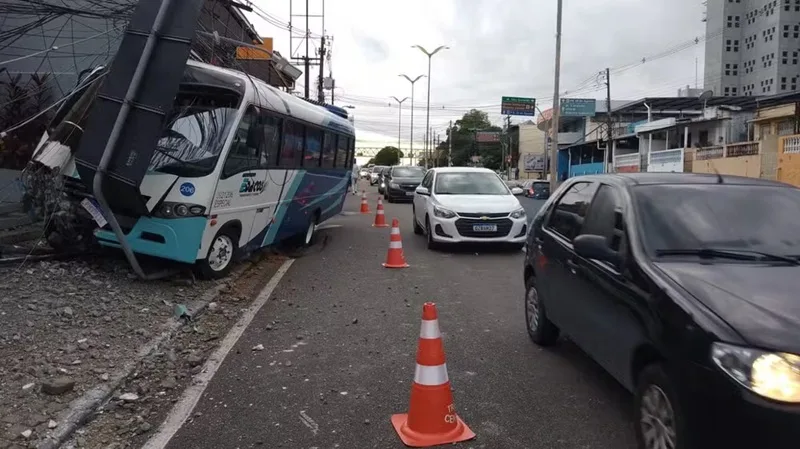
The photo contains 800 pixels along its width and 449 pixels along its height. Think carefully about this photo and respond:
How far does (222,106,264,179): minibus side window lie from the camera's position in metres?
8.30

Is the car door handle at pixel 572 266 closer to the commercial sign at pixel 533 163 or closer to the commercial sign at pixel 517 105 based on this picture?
the commercial sign at pixel 517 105

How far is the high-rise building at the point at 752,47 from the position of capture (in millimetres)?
76938

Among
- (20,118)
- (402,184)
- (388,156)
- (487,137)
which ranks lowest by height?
(402,184)

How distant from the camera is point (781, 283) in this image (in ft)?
10.8

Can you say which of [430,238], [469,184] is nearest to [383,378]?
[430,238]

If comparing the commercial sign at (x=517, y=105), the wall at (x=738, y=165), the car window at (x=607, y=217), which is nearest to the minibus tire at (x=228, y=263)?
the car window at (x=607, y=217)

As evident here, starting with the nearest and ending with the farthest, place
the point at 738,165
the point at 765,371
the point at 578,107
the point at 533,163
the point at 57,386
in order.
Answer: the point at 765,371, the point at 57,386, the point at 738,165, the point at 578,107, the point at 533,163

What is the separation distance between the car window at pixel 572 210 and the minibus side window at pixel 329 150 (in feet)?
25.8

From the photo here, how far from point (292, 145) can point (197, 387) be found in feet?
20.9

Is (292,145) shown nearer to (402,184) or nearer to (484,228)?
(484,228)

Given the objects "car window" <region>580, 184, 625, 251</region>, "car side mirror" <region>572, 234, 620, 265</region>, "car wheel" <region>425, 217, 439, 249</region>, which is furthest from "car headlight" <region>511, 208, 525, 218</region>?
"car side mirror" <region>572, 234, 620, 265</region>

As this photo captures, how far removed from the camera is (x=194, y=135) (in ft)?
26.5

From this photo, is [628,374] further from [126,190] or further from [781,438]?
[126,190]

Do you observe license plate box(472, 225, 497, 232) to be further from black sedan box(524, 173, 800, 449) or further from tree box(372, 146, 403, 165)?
tree box(372, 146, 403, 165)
